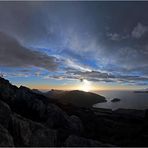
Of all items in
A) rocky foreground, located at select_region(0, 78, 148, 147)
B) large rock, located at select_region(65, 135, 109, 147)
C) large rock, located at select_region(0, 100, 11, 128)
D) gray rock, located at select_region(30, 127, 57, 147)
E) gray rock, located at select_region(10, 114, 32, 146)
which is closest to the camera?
gray rock, located at select_region(10, 114, 32, 146)

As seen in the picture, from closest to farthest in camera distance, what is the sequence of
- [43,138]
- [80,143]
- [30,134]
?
[80,143]
[30,134]
[43,138]

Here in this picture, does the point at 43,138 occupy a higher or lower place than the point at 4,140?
lower

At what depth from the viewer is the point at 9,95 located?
57219 millimetres

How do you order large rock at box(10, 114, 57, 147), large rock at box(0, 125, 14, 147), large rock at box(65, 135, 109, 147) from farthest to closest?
large rock at box(65, 135, 109, 147), large rock at box(10, 114, 57, 147), large rock at box(0, 125, 14, 147)

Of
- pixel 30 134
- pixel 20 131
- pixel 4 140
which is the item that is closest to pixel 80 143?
pixel 30 134

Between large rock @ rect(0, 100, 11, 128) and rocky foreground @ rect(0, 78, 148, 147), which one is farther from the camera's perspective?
large rock @ rect(0, 100, 11, 128)

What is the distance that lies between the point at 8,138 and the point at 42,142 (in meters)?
7.50

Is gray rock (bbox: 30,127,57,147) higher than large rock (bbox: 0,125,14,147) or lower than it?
lower

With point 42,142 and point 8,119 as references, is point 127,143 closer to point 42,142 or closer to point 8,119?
point 42,142

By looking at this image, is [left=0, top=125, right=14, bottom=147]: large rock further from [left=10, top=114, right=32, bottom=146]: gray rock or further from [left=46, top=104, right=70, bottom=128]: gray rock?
[left=46, top=104, right=70, bottom=128]: gray rock

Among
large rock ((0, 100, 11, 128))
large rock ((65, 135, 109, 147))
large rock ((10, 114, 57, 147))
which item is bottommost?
large rock ((65, 135, 109, 147))

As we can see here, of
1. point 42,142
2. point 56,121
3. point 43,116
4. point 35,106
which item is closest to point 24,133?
point 42,142

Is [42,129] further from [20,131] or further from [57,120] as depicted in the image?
[57,120]

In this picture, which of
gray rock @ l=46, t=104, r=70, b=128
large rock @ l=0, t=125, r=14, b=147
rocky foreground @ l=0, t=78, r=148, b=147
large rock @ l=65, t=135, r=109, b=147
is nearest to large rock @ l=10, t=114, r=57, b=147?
rocky foreground @ l=0, t=78, r=148, b=147
